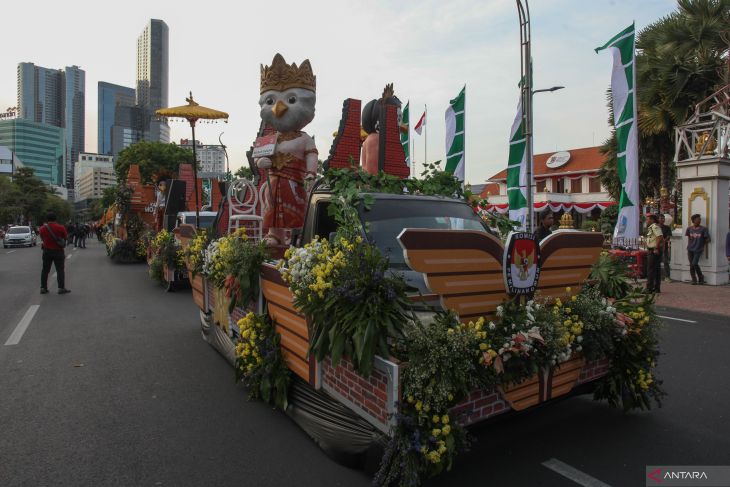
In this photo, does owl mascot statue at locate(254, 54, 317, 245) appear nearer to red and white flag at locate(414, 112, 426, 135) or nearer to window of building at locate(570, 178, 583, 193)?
red and white flag at locate(414, 112, 426, 135)

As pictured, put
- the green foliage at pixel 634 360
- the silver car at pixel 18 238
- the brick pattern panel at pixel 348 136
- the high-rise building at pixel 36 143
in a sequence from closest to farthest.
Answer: the green foliage at pixel 634 360, the brick pattern panel at pixel 348 136, the silver car at pixel 18 238, the high-rise building at pixel 36 143

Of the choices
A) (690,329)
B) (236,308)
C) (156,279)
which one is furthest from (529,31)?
(156,279)

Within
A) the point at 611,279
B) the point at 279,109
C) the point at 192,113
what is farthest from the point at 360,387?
the point at 192,113

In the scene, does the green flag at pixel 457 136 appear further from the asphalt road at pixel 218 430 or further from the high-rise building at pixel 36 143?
the high-rise building at pixel 36 143

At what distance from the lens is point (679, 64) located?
53.9 feet

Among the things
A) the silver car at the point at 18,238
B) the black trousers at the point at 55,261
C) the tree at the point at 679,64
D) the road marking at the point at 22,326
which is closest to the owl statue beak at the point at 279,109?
the road marking at the point at 22,326

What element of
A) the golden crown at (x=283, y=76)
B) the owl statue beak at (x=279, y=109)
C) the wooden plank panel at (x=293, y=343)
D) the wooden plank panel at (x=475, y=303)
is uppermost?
the golden crown at (x=283, y=76)

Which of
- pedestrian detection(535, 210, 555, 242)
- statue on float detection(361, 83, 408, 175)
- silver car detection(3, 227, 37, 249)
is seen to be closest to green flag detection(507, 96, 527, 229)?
pedestrian detection(535, 210, 555, 242)

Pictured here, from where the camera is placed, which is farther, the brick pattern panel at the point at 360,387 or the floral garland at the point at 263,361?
the floral garland at the point at 263,361

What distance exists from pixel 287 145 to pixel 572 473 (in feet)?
15.7

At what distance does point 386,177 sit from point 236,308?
6.51 feet

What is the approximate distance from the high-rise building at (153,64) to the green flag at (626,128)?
15604cm

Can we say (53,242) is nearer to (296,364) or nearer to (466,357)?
(296,364)

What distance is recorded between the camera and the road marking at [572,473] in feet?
9.83
